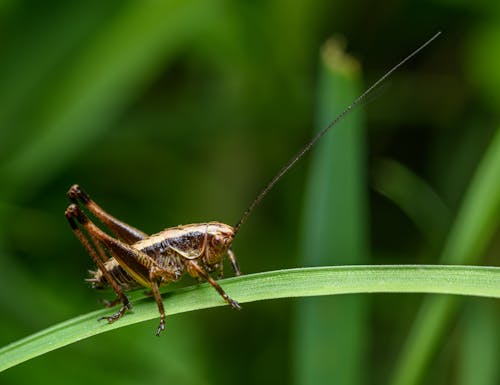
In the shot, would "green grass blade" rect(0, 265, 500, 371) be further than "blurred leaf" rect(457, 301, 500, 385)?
No

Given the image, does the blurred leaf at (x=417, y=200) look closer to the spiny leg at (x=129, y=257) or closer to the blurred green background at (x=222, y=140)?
the blurred green background at (x=222, y=140)

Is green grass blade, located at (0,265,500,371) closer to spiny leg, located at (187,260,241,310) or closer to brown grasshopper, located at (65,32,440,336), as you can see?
spiny leg, located at (187,260,241,310)

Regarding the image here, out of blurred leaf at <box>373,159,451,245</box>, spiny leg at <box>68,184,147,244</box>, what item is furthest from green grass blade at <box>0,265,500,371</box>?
blurred leaf at <box>373,159,451,245</box>

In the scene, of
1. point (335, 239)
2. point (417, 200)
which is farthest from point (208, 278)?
point (417, 200)

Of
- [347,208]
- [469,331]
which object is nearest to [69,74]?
[347,208]

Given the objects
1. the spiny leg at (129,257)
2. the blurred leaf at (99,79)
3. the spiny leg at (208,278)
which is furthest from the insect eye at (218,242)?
the blurred leaf at (99,79)

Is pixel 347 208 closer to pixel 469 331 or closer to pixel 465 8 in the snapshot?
pixel 469 331

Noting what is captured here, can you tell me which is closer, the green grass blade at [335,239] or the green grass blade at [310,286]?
the green grass blade at [310,286]

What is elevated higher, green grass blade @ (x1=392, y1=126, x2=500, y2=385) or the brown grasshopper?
green grass blade @ (x1=392, y1=126, x2=500, y2=385)
